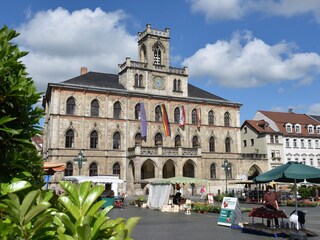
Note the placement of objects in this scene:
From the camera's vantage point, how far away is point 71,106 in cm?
3941

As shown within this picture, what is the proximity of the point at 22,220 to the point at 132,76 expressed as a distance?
41.1 meters

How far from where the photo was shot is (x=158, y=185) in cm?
2594

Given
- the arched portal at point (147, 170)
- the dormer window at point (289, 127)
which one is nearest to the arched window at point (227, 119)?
the arched portal at point (147, 170)

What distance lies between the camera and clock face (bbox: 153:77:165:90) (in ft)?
145

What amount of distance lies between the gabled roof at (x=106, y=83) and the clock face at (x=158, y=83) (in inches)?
159

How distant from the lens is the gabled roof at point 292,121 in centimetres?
5491

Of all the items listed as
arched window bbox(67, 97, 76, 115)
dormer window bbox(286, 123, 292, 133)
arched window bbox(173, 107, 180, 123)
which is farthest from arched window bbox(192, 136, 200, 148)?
dormer window bbox(286, 123, 292, 133)

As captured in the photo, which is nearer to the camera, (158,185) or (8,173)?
(8,173)

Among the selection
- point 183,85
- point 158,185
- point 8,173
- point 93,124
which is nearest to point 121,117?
point 93,124

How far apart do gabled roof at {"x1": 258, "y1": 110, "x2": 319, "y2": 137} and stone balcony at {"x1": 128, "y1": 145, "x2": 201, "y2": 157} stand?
18410 mm

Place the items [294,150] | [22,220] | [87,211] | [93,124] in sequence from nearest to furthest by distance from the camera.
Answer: [22,220], [87,211], [93,124], [294,150]

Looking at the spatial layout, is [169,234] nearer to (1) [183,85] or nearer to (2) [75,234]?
(2) [75,234]

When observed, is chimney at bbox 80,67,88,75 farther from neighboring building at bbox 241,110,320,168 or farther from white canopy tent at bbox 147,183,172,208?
white canopy tent at bbox 147,183,172,208

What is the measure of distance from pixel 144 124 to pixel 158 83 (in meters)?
5.90
